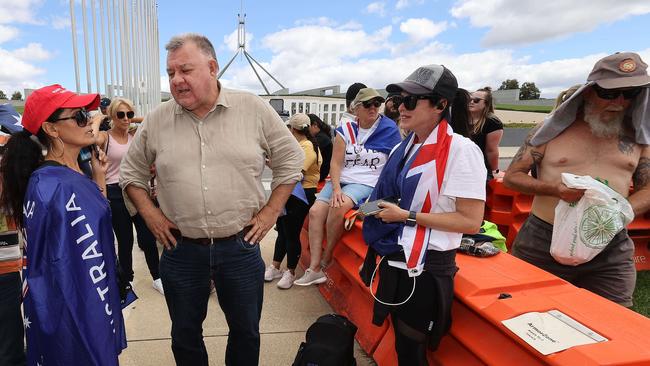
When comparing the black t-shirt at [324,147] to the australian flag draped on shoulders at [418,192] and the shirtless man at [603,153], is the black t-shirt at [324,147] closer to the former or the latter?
the shirtless man at [603,153]

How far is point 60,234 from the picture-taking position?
5.49 ft

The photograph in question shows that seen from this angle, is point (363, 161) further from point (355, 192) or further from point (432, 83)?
point (432, 83)

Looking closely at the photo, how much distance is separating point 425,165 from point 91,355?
5.85 ft

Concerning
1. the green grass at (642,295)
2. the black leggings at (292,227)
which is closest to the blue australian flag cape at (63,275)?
the black leggings at (292,227)

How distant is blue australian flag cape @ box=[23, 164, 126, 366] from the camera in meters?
1.67

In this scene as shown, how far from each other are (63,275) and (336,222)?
217cm

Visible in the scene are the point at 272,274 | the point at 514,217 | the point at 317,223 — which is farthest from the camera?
the point at 514,217

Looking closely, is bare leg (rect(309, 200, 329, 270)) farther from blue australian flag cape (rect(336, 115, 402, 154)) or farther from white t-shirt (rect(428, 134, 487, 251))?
white t-shirt (rect(428, 134, 487, 251))

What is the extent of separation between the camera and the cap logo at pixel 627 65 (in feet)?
6.66

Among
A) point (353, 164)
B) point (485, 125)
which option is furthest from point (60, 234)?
point (485, 125)

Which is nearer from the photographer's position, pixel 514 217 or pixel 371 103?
pixel 371 103


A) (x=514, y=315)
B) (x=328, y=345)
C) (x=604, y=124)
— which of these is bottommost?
(x=328, y=345)

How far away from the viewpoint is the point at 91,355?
1.75 metres

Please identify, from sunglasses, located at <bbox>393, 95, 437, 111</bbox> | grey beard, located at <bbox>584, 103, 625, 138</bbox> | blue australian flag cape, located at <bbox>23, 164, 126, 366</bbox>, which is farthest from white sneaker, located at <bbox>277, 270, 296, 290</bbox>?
grey beard, located at <bbox>584, 103, 625, 138</bbox>
